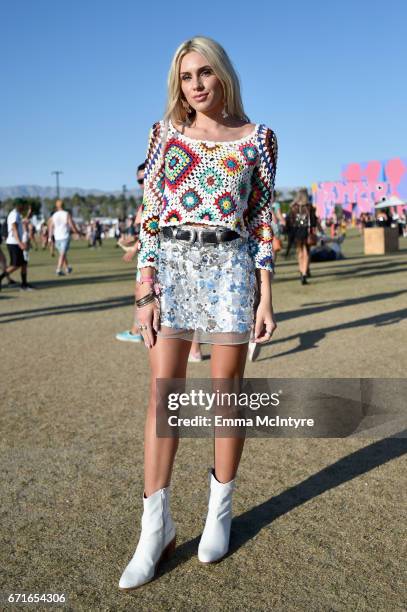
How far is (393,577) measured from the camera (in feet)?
8.29

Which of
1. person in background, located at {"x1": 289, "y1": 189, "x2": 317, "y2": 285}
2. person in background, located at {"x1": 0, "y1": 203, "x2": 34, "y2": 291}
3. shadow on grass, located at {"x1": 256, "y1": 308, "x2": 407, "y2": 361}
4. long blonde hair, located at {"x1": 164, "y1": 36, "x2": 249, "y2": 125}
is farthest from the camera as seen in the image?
person in background, located at {"x1": 289, "y1": 189, "x2": 317, "y2": 285}

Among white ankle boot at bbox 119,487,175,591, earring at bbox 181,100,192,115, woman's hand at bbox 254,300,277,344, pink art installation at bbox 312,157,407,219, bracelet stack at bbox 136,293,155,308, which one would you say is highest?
pink art installation at bbox 312,157,407,219

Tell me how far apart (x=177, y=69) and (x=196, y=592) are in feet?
6.39

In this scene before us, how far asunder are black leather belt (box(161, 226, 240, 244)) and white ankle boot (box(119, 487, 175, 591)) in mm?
985

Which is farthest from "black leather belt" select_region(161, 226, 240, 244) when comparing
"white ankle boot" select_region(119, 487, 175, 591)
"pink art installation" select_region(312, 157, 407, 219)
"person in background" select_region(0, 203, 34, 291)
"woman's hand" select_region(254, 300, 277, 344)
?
"pink art installation" select_region(312, 157, 407, 219)

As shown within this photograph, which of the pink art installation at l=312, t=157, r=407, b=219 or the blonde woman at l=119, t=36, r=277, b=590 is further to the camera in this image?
the pink art installation at l=312, t=157, r=407, b=219

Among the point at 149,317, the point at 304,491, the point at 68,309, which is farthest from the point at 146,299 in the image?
the point at 68,309

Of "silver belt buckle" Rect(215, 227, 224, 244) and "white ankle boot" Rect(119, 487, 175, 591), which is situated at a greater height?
"silver belt buckle" Rect(215, 227, 224, 244)

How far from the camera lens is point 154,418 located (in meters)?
2.59

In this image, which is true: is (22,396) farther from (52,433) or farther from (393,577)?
(393,577)

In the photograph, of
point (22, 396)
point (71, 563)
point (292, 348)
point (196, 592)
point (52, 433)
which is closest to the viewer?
point (196, 592)

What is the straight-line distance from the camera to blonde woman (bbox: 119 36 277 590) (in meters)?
2.46

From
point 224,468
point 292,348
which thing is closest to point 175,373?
point 224,468

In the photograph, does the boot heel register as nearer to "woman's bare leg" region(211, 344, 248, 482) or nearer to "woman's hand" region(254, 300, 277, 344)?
"woman's bare leg" region(211, 344, 248, 482)
